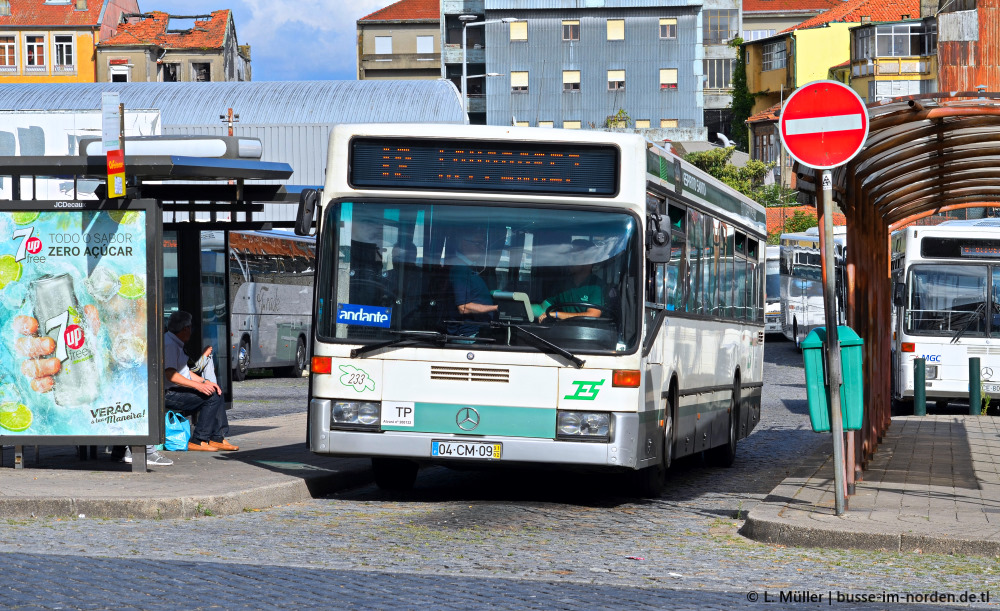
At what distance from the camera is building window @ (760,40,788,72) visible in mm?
97875

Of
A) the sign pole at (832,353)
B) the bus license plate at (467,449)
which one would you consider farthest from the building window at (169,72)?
the sign pole at (832,353)

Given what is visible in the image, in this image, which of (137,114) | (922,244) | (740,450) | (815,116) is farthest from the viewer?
(137,114)

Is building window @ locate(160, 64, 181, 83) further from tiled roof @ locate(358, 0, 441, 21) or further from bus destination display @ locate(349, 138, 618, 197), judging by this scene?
bus destination display @ locate(349, 138, 618, 197)

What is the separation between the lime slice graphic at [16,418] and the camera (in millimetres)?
12344

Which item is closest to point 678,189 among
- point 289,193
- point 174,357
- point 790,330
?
point 289,193

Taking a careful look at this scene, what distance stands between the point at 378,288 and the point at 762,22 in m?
114

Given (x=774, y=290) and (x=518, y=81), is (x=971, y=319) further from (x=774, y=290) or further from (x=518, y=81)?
Answer: (x=518, y=81)

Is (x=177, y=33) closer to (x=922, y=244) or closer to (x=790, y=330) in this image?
(x=790, y=330)

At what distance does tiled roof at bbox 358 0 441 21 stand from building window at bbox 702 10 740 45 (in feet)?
69.1

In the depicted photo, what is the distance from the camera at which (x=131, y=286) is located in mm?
12281

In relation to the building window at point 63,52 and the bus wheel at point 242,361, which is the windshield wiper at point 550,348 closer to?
the bus wheel at point 242,361

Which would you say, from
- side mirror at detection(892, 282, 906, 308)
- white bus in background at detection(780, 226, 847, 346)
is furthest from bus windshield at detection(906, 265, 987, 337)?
white bus in background at detection(780, 226, 847, 346)

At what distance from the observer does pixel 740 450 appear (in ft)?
62.6

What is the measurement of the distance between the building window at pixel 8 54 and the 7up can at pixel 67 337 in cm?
9307
